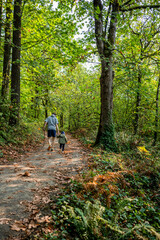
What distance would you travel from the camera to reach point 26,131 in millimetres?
10781

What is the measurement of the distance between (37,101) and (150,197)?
43.2 feet

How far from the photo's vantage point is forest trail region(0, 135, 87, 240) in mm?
2709

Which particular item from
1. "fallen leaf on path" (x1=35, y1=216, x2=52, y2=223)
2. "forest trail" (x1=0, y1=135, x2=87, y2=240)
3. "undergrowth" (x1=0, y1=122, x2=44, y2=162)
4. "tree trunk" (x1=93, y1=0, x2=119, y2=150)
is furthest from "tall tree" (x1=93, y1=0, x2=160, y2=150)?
"fallen leaf on path" (x1=35, y1=216, x2=52, y2=223)

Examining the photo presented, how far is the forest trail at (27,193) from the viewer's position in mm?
2709

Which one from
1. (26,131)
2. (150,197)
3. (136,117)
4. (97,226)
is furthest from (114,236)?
(136,117)

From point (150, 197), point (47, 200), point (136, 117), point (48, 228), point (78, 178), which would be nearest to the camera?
point (48, 228)

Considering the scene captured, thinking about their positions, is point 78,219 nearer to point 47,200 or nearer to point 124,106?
point 47,200

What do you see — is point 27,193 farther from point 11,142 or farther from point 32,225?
point 11,142

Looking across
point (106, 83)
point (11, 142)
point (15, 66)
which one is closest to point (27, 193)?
point (11, 142)

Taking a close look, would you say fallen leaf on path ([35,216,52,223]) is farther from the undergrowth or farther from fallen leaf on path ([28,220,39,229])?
the undergrowth

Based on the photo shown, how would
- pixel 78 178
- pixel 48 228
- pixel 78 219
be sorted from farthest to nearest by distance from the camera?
pixel 78 178, pixel 78 219, pixel 48 228

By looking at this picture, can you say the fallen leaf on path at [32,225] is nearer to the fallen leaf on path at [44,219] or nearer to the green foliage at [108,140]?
the fallen leaf on path at [44,219]

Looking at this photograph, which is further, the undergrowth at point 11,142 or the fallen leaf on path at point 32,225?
the undergrowth at point 11,142

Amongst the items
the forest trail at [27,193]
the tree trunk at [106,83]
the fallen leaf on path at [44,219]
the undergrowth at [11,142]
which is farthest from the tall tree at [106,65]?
the fallen leaf on path at [44,219]
